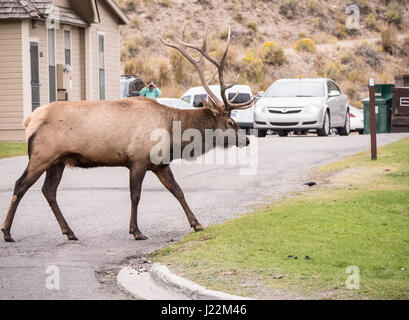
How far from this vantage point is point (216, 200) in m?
13.4

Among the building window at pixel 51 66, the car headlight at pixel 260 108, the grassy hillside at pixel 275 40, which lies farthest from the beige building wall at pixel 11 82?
the grassy hillside at pixel 275 40

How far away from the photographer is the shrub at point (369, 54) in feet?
183

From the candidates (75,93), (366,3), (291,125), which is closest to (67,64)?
(75,93)

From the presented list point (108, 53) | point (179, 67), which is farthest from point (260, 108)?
point (179, 67)

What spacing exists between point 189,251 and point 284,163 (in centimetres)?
944

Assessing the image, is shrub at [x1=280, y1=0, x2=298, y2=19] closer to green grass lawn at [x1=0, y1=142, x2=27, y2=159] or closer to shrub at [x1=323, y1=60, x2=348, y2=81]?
shrub at [x1=323, y1=60, x2=348, y2=81]

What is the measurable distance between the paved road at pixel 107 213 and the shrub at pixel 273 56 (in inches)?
1300

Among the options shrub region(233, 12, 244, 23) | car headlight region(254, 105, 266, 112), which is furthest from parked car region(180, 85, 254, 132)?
shrub region(233, 12, 244, 23)

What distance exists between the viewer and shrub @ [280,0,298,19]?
6650 centimetres

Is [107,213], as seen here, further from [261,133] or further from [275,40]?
[275,40]

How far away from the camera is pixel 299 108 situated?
82.0 ft

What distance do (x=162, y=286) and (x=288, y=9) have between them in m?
60.6

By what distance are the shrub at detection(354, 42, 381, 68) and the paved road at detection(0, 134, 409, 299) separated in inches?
1410

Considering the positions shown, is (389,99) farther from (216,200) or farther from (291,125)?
(216,200)
